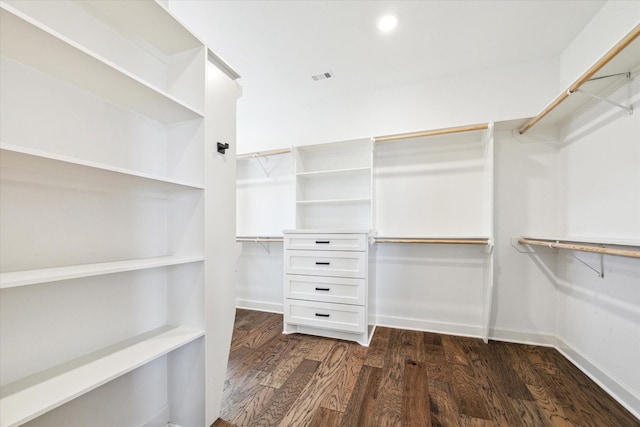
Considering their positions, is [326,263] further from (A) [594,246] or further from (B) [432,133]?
(A) [594,246]

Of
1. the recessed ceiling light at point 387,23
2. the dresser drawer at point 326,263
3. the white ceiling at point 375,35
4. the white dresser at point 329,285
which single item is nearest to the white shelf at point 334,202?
the white dresser at point 329,285

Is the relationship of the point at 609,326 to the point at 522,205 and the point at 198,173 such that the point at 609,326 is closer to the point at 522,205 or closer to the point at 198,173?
the point at 522,205

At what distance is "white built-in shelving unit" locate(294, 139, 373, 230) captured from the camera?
8.84 ft

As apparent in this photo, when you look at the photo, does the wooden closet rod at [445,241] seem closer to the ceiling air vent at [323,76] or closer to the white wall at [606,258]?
the white wall at [606,258]

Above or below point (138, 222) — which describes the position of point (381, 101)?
above

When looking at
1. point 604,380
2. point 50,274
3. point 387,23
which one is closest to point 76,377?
point 50,274

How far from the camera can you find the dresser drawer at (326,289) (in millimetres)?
2176

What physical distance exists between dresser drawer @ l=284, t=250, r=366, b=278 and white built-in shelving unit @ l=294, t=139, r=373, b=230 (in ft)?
1.52

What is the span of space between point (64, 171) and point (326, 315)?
6.56ft

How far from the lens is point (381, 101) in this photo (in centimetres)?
260

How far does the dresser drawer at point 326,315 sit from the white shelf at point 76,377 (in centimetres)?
127

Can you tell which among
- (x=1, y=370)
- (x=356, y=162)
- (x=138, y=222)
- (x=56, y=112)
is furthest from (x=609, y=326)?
(x=56, y=112)

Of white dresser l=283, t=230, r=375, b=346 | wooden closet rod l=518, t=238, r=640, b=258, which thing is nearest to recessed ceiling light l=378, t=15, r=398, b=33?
white dresser l=283, t=230, r=375, b=346

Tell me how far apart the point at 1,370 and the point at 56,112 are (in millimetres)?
863
